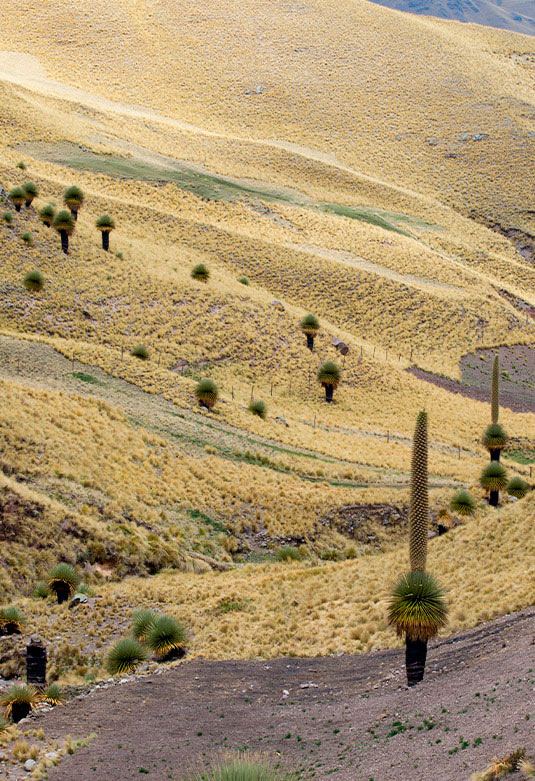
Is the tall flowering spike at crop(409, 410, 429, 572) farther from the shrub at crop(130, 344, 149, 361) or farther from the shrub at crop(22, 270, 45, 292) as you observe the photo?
the shrub at crop(22, 270, 45, 292)

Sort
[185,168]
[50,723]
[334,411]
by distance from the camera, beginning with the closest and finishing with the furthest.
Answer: [50,723]
[334,411]
[185,168]

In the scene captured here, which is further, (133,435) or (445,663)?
(133,435)

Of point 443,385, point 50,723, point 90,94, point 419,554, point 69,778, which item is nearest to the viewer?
point 69,778

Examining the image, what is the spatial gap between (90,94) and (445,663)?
124 meters

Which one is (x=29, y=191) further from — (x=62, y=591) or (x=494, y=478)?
(x=62, y=591)

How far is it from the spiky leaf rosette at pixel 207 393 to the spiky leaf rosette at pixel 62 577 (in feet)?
81.5

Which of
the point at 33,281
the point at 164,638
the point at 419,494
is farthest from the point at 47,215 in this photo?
the point at 419,494

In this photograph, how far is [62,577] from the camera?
25.2 meters

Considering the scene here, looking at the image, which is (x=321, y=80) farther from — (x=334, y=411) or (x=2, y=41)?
(x=334, y=411)

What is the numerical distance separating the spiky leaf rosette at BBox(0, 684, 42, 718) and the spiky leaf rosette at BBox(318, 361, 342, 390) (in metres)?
42.9

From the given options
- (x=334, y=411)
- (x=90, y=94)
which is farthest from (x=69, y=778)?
(x=90, y=94)

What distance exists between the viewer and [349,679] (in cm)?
1869

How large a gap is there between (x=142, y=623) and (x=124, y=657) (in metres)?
1.60

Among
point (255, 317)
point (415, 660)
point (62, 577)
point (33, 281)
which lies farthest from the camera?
point (255, 317)
